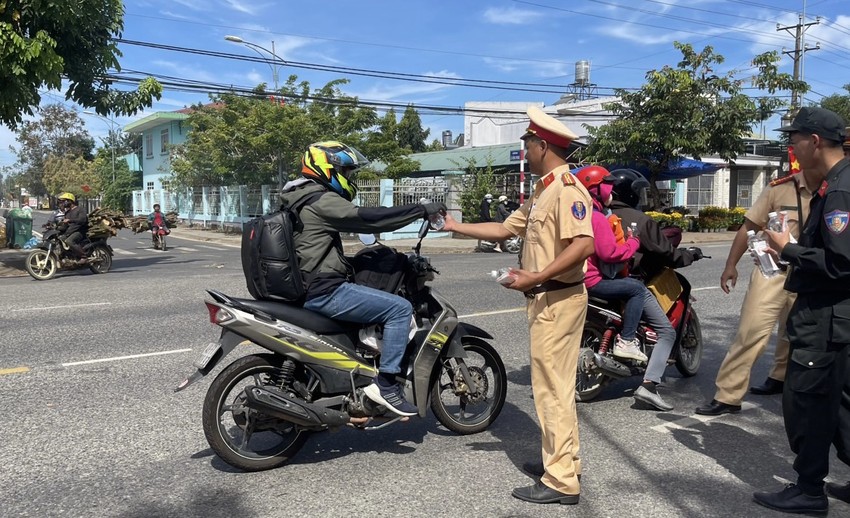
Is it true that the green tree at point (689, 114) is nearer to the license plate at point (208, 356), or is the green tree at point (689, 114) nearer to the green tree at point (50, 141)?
the license plate at point (208, 356)

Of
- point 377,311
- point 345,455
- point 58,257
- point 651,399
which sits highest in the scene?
point 377,311

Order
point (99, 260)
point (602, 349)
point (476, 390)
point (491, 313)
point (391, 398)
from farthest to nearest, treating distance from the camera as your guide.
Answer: point (99, 260)
point (491, 313)
point (602, 349)
point (476, 390)
point (391, 398)

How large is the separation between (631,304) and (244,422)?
2.93m

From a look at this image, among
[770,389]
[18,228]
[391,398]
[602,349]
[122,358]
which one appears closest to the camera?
[391,398]

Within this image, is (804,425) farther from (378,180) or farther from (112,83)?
(378,180)

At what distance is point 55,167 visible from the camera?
6856 cm

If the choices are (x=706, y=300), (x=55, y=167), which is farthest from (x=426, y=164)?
(x=55, y=167)

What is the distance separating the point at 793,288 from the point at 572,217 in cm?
112

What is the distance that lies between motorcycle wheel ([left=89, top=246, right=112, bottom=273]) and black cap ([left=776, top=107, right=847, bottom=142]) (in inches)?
558

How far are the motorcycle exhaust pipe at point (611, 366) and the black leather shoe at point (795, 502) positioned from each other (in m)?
1.65

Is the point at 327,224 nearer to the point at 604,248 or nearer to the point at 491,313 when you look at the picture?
the point at 604,248

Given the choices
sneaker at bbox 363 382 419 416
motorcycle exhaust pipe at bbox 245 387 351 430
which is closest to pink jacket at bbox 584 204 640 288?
sneaker at bbox 363 382 419 416

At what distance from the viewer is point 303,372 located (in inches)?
154

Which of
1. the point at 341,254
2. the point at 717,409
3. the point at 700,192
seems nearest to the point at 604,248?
the point at 717,409
